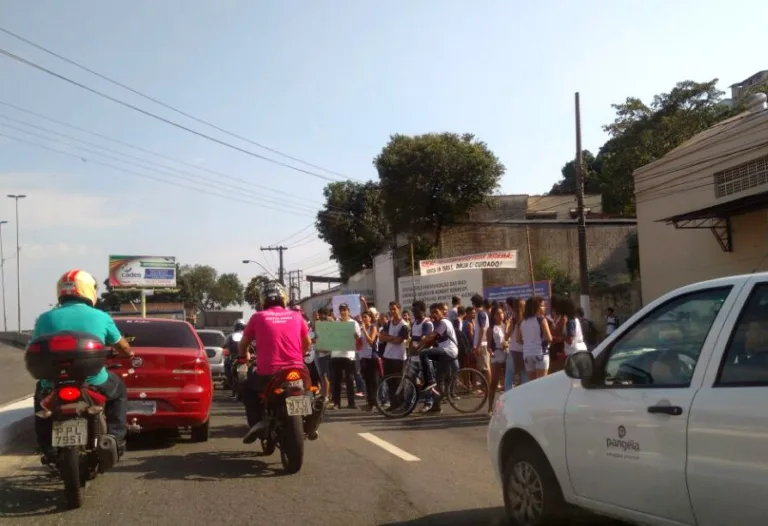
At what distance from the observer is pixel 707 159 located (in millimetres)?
24281

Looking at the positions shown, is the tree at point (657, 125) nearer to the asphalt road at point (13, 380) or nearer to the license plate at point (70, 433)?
the asphalt road at point (13, 380)

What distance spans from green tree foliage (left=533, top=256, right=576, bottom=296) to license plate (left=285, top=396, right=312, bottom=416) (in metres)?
32.1

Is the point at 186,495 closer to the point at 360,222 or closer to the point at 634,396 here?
the point at 634,396

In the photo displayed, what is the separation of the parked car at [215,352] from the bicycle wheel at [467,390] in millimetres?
9214

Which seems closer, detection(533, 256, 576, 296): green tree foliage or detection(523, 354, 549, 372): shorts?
detection(523, 354, 549, 372): shorts

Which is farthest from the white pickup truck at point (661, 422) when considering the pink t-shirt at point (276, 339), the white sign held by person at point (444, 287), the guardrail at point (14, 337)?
the guardrail at point (14, 337)

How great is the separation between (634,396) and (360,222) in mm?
50181

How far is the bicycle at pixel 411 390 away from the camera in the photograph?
12.3 metres

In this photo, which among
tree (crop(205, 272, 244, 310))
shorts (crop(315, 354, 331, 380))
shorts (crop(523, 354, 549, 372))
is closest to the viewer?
shorts (crop(523, 354, 549, 372))

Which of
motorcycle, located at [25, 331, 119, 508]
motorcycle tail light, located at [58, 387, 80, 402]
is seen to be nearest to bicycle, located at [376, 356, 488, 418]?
motorcycle, located at [25, 331, 119, 508]

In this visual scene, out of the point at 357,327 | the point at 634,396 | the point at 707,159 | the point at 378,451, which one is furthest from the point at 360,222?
the point at 634,396

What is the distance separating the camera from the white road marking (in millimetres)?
8547

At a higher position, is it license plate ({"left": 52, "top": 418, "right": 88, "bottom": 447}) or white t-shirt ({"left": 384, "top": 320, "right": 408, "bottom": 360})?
white t-shirt ({"left": 384, "top": 320, "right": 408, "bottom": 360})

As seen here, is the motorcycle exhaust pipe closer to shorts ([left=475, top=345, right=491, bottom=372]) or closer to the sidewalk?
the sidewalk
